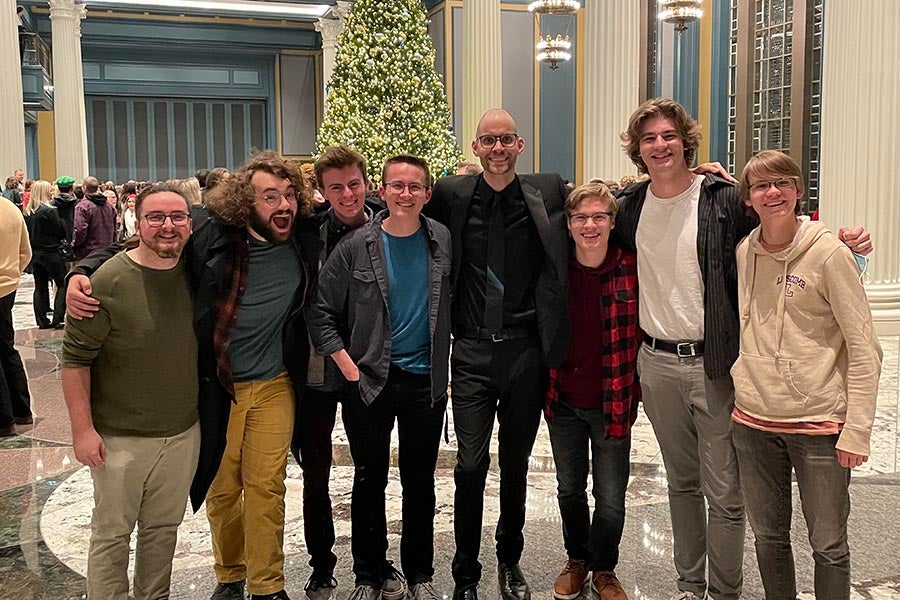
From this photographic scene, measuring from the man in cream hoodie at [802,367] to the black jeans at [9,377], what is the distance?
16.7 feet

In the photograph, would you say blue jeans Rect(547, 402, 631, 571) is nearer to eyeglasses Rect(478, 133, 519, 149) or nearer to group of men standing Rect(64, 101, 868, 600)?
group of men standing Rect(64, 101, 868, 600)

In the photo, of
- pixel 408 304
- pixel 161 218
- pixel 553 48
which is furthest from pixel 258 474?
pixel 553 48


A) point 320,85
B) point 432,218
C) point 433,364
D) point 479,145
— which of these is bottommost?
point 433,364

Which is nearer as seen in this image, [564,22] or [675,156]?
[675,156]

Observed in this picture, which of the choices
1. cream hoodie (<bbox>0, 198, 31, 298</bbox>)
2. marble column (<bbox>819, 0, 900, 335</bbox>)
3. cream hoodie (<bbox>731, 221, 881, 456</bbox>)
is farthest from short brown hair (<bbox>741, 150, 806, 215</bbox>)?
marble column (<bbox>819, 0, 900, 335</bbox>)

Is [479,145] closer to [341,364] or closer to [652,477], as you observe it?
[341,364]

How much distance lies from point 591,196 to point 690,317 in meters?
0.56

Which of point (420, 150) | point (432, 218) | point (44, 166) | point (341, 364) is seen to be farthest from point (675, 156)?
point (44, 166)

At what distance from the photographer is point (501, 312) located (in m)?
3.17

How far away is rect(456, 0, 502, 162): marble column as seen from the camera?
1181cm

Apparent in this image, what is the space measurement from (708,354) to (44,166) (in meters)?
24.8

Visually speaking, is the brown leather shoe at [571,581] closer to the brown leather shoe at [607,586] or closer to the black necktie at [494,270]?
the brown leather shoe at [607,586]

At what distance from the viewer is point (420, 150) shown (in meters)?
9.73

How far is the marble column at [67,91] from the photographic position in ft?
61.7
